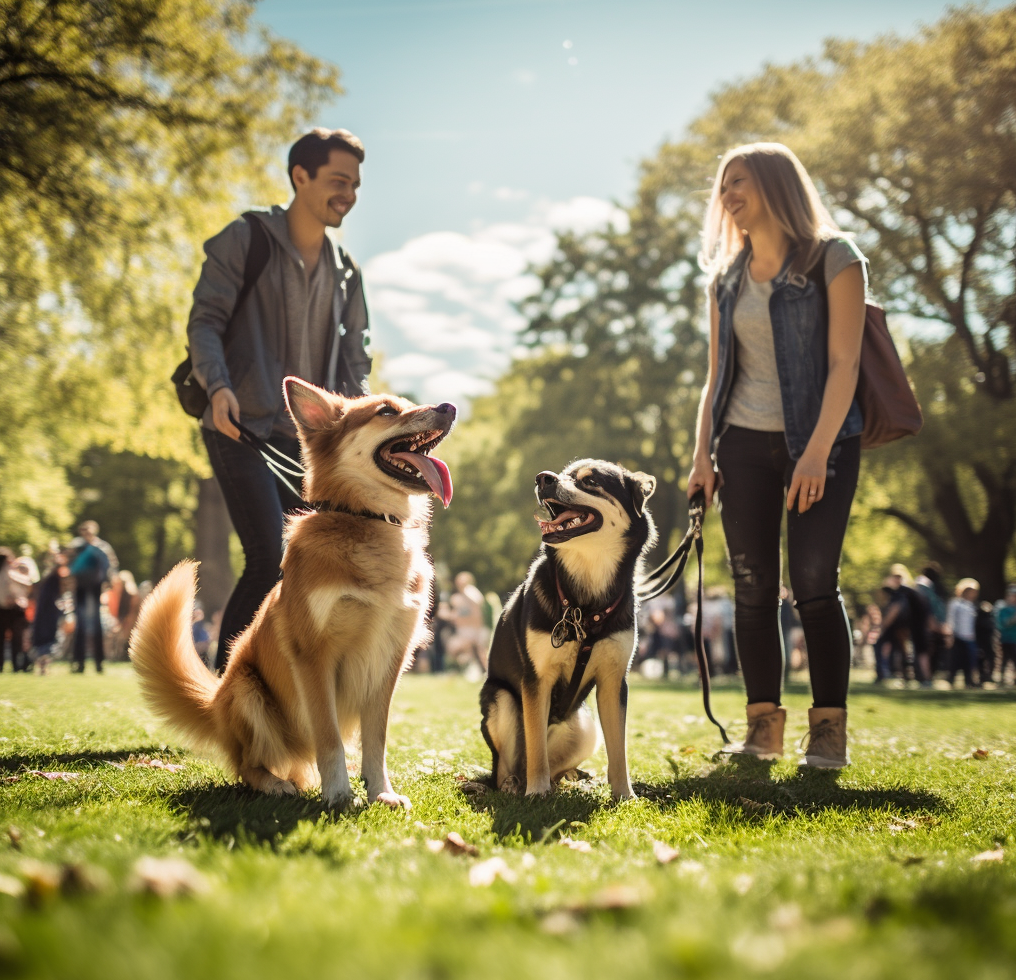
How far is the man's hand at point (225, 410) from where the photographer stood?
4.12 meters

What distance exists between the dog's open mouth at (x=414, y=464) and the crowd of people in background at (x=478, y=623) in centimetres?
847

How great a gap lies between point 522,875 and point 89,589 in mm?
13985

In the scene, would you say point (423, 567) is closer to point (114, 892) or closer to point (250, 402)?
point (250, 402)

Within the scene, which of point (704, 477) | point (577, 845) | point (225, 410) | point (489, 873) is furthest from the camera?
point (704, 477)

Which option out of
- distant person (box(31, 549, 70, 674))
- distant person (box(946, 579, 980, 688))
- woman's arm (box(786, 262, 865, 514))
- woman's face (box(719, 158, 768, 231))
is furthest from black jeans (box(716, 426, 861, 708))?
distant person (box(946, 579, 980, 688))

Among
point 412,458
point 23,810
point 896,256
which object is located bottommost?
point 23,810

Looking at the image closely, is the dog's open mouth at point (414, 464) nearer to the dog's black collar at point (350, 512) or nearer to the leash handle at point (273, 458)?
the dog's black collar at point (350, 512)

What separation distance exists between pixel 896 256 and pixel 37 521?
31309mm

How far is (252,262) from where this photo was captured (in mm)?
4520

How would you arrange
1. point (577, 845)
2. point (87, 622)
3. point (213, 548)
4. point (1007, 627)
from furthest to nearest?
1. point (213, 548)
2. point (1007, 627)
3. point (87, 622)
4. point (577, 845)

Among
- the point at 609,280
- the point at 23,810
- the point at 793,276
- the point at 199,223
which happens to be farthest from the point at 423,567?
the point at 609,280

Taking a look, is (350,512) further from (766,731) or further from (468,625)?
(468,625)

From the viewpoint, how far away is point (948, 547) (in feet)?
82.6

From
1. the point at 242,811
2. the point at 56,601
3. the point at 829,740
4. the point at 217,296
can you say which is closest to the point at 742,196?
the point at 217,296
